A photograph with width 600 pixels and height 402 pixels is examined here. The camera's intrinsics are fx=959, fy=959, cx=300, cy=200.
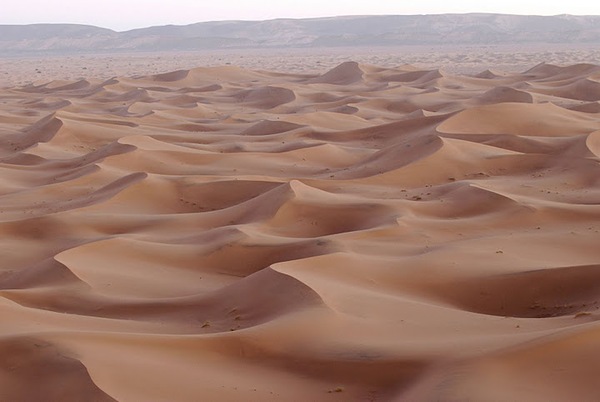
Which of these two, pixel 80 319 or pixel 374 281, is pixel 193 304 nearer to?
pixel 80 319

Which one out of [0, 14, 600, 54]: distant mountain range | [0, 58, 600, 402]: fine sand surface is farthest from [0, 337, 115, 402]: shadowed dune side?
[0, 14, 600, 54]: distant mountain range

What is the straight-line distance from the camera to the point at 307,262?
4.61 metres

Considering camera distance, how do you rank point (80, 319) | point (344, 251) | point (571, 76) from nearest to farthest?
point (80, 319) → point (344, 251) → point (571, 76)

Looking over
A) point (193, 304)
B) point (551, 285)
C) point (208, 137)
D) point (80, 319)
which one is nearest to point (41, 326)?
point (80, 319)

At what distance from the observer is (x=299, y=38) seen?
92750 millimetres

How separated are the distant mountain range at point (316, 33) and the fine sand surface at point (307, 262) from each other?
181ft

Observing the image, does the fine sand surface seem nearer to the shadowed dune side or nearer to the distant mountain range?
the shadowed dune side

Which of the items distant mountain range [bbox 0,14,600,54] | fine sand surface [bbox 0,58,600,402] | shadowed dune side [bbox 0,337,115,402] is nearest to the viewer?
shadowed dune side [bbox 0,337,115,402]

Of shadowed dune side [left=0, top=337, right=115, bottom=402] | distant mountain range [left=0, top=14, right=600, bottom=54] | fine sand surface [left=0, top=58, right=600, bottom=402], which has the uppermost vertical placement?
shadowed dune side [left=0, top=337, right=115, bottom=402]

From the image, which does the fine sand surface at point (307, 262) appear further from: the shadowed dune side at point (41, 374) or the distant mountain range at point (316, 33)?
the distant mountain range at point (316, 33)

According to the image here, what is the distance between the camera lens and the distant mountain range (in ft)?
242

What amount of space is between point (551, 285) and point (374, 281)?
0.80 metres

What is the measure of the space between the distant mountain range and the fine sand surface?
55.1 meters

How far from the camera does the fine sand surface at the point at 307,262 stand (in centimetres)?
319
